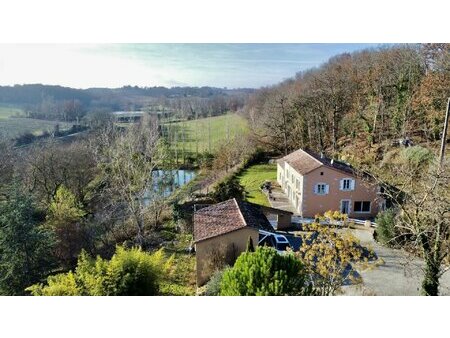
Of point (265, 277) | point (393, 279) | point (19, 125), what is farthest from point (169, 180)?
point (265, 277)

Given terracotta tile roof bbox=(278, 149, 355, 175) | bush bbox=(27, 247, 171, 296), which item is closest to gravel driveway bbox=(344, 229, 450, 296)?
terracotta tile roof bbox=(278, 149, 355, 175)

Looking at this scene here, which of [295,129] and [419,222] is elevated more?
[295,129]

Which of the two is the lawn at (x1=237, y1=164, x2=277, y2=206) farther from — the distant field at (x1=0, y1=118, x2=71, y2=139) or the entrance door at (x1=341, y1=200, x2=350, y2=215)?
the distant field at (x1=0, y1=118, x2=71, y2=139)

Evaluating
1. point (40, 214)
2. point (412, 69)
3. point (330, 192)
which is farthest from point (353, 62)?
point (40, 214)

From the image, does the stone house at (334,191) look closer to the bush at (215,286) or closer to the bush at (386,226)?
the bush at (386,226)

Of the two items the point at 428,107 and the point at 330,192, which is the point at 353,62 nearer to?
the point at 428,107
